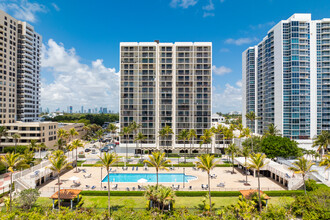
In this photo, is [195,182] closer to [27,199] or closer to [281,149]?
[281,149]

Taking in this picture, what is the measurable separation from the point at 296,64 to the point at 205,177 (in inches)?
2563

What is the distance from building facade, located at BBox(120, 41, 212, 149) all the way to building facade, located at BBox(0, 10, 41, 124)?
2225 inches

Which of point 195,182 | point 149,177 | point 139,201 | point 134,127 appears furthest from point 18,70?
point 195,182

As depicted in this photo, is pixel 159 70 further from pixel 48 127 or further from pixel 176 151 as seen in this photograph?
pixel 48 127

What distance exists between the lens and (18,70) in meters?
102

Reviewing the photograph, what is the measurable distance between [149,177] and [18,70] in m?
97.2

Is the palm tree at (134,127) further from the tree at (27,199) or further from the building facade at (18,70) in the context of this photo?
the building facade at (18,70)

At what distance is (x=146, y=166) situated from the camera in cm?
5928

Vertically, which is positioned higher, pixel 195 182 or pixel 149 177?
pixel 195 182

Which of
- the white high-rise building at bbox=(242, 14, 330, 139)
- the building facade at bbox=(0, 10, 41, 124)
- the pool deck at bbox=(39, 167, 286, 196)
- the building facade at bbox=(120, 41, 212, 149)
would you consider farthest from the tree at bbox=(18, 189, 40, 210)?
the white high-rise building at bbox=(242, 14, 330, 139)

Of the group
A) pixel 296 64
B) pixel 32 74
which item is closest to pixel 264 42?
pixel 296 64

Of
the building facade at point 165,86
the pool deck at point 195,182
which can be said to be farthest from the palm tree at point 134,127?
the pool deck at point 195,182

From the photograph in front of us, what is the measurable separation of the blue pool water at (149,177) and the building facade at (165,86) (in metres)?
29.2

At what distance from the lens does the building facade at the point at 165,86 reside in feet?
271
